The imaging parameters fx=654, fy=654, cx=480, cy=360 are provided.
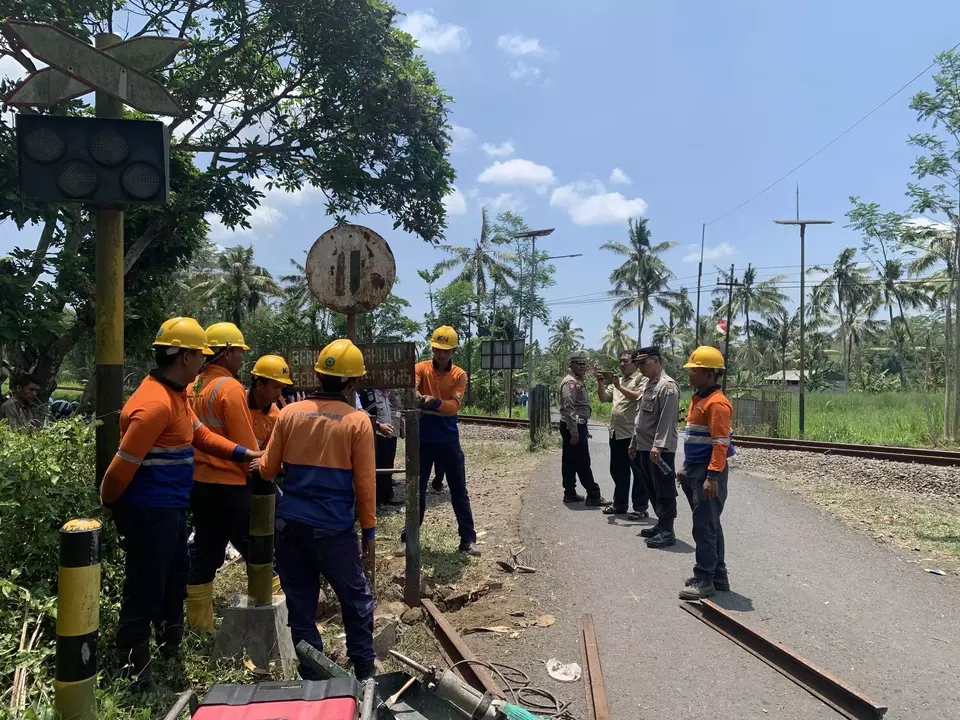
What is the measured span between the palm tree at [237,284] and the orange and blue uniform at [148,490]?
114 ft

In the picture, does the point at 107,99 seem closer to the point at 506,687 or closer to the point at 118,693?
the point at 118,693

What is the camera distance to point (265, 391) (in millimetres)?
4773

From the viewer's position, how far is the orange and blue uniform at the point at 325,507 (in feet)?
11.2

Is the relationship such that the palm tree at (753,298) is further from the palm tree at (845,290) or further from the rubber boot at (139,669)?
the rubber boot at (139,669)

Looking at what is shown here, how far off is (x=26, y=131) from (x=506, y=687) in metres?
3.96

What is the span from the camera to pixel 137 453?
10.3 ft

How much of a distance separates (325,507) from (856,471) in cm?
1169

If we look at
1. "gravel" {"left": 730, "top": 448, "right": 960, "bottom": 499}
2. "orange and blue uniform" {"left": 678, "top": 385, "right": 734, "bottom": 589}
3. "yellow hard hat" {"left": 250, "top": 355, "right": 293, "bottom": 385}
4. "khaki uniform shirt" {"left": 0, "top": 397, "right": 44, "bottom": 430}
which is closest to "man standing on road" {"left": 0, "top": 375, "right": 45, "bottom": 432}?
"khaki uniform shirt" {"left": 0, "top": 397, "right": 44, "bottom": 430}

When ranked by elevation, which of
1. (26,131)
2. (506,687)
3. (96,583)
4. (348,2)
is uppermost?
A: (348,2)

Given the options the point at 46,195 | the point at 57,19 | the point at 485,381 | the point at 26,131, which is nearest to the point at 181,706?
the point at 46,195

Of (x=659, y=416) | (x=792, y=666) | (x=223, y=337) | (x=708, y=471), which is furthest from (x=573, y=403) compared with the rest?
(x=223, y=337)

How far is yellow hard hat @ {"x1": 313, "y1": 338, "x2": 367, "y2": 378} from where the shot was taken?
3.53 meters

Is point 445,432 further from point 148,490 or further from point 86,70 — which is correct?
point 86,70

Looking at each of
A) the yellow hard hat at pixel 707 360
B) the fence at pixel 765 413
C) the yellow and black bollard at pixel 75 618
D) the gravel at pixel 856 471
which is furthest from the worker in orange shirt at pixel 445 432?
the fence at pixel 765 413
